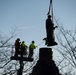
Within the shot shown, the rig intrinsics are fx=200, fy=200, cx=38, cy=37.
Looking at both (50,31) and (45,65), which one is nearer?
(45,65)

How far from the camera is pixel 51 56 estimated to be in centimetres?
1000

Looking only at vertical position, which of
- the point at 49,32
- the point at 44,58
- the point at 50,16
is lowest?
the point at 44,58

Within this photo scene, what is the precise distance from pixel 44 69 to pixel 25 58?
6.36 meters

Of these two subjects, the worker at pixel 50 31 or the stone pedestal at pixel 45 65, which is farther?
the worker at pixel 50 31

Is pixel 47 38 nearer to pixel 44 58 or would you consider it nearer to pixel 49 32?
pixel 49 32

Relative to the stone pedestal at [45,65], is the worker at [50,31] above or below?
above

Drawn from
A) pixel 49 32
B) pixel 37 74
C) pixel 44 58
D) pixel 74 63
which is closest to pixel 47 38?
pixel 49 32

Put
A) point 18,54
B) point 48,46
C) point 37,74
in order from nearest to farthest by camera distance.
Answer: point 37,74
point 48,46
point 18,54

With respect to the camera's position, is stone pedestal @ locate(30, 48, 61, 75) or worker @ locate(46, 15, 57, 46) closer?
stone pedestal @ locate(30, 48, 61, 75)

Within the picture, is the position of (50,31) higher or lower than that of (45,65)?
higher

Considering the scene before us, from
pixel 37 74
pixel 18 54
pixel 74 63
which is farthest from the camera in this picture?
pixel 74 63

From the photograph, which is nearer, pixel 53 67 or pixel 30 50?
pixel 53 67

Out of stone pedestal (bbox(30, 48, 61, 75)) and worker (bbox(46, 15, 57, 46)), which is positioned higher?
worker (bbox(46, 15, 57, 46))

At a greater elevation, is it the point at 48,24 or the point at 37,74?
the point at 48,24
